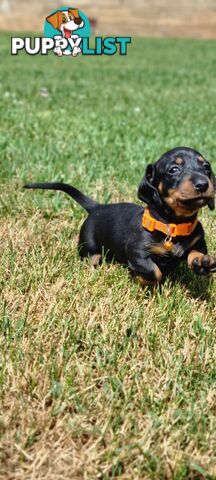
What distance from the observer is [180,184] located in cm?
303

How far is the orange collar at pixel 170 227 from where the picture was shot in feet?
10.5

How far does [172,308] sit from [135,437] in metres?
1.10

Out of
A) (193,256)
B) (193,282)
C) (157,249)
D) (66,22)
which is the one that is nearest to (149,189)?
(157,249)

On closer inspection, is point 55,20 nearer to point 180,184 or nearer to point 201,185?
point 180,184

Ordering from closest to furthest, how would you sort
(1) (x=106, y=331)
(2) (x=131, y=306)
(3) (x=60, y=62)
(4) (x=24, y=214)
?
(1) (x=106, y=331) < (2) (x=131, y=306) < (4) (x=24, y=214) < (3) (x=60, y=62)

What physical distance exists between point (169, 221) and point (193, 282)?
52 centimetres

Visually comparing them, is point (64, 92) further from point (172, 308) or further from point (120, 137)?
point (172, 308)

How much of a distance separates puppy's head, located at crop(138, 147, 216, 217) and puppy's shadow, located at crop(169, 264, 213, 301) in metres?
0.54

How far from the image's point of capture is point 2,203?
15.2ft

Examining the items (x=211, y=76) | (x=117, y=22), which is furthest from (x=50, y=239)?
(x=117, y=22)

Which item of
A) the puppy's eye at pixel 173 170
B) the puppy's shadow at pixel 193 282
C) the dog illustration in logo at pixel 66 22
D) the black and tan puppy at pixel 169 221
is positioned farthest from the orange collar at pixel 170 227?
the dog illustration in logo at pixel 66 22

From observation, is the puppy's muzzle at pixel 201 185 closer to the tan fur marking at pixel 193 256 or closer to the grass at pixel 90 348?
the tan fur marking at pixel 193 256

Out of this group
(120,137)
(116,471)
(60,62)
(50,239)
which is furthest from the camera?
(60,62)

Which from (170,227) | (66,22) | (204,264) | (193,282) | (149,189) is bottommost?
(193,282)
